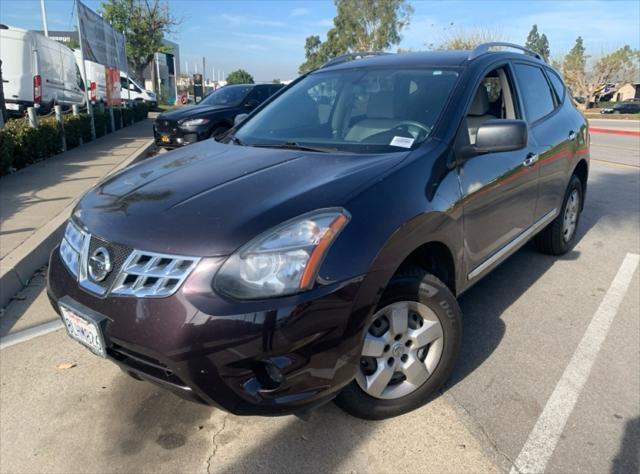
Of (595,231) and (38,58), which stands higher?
(38,58)

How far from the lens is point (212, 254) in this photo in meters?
1.93

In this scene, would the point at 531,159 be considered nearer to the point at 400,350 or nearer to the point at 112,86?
the point at 400,350

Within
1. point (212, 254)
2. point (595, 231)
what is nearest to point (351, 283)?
point (212, 254)

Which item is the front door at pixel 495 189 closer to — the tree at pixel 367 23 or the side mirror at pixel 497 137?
the side mirror at pixel 497 137

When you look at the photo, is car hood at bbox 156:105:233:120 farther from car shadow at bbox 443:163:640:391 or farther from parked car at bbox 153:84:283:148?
car shadow at bbox 443:163:640:391

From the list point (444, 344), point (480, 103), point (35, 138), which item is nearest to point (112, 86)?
point (35, 138)

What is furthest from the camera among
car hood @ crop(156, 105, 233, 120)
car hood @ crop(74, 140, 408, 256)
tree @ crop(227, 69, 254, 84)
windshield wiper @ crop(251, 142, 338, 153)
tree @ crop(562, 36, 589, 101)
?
Result: tree @ crop(227, 69, 254, 84)

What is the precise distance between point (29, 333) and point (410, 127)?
2819 millimetres

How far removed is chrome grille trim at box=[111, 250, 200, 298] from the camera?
6.34ft

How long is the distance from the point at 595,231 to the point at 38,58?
16789mm

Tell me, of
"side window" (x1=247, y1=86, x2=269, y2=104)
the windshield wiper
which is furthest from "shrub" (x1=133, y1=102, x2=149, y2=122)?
the windshield wiper

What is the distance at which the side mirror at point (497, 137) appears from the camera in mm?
2742

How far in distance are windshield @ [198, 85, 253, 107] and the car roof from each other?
25.0 ft

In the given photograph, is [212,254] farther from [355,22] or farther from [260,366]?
[355,22]
